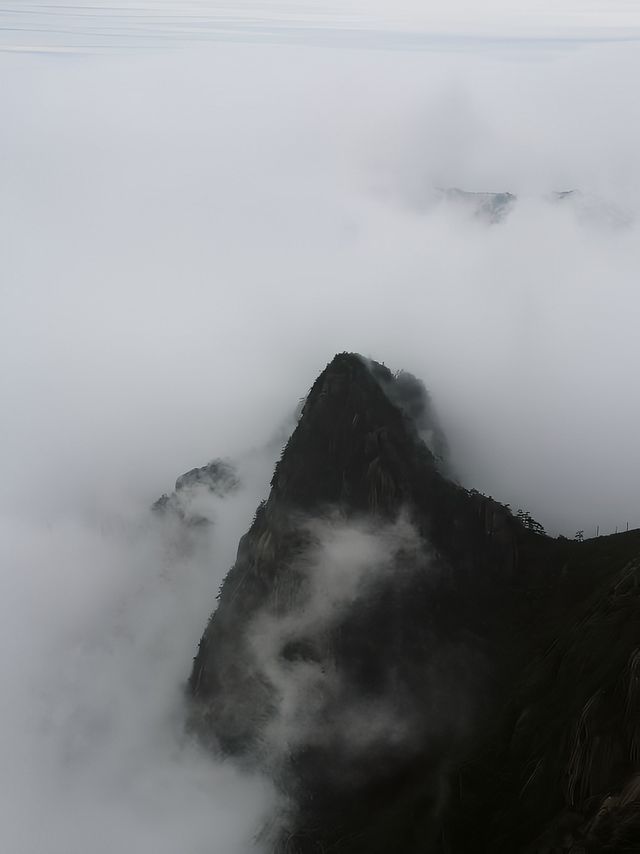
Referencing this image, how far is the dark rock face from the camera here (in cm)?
6788

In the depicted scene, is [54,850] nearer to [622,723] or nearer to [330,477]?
[330,477]

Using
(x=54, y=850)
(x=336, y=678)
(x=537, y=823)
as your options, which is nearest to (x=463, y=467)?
(x=336, y=678)

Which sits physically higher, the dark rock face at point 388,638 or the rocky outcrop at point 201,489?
the rocky outcrop at point 201,489

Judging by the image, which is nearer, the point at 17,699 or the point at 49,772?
the point at 49,772

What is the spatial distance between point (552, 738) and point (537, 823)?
22.9 feet

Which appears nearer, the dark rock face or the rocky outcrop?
the dark rock face

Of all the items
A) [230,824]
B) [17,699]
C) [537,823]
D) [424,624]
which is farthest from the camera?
[17,699]

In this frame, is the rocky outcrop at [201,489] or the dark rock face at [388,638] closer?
the dark rock face at [388,638]

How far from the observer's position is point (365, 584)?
91.0 m

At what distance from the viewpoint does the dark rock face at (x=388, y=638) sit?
67.9 metres

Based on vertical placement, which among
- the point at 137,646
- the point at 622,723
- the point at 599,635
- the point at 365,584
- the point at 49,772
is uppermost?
the point at 137,646

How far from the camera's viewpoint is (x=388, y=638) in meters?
87.1

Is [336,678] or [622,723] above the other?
[336,678]

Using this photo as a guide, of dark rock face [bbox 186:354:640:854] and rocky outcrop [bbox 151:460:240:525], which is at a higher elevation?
rocky outcrop [bbox 151:460:240:525]
